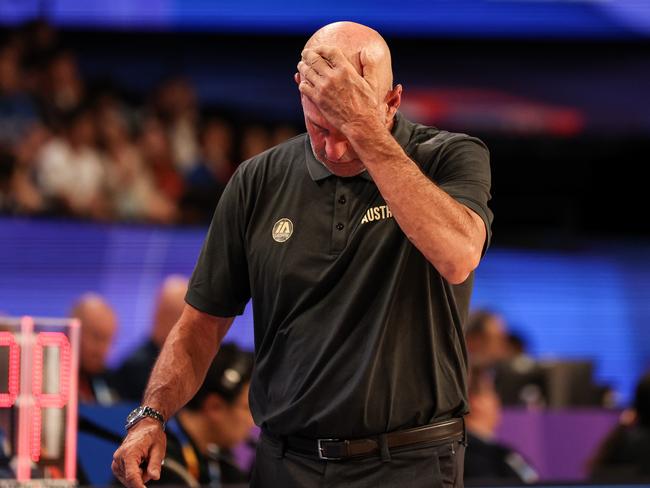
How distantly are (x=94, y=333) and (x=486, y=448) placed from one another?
Result: 2.61 m

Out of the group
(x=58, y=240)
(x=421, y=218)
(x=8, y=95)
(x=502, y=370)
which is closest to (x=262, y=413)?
(x=421, y=218)

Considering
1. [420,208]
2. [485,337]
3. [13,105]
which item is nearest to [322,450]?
[420,208]

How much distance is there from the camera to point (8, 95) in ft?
37.9

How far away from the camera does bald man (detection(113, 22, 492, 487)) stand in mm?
2543

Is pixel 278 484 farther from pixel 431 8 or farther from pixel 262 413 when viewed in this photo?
pixel 431 8

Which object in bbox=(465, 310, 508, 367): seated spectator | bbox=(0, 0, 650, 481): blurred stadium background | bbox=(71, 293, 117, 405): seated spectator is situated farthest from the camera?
bbox=(0, 0, 650, 481): blurred stadium background

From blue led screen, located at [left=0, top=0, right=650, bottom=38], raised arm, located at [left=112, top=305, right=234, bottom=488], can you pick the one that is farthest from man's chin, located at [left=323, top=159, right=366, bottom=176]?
blue led screen, located at [left=0, top=0, right=650, bottom=38]

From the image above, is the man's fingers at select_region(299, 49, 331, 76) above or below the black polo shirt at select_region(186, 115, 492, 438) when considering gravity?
above

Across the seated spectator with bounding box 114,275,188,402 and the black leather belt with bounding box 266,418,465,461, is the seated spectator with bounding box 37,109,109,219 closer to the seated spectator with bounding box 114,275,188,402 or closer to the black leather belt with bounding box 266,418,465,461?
the seated spectator with bounding box 114,275,188,402

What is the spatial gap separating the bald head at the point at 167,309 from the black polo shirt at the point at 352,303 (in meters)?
3.91

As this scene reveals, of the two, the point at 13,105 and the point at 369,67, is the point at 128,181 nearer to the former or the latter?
the point at 13,105

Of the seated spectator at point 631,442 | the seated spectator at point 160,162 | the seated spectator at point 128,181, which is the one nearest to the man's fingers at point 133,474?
the seated spectator at point 631,442

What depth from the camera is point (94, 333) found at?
22.6 feet

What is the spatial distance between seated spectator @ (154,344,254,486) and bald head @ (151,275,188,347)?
4.17 feet
